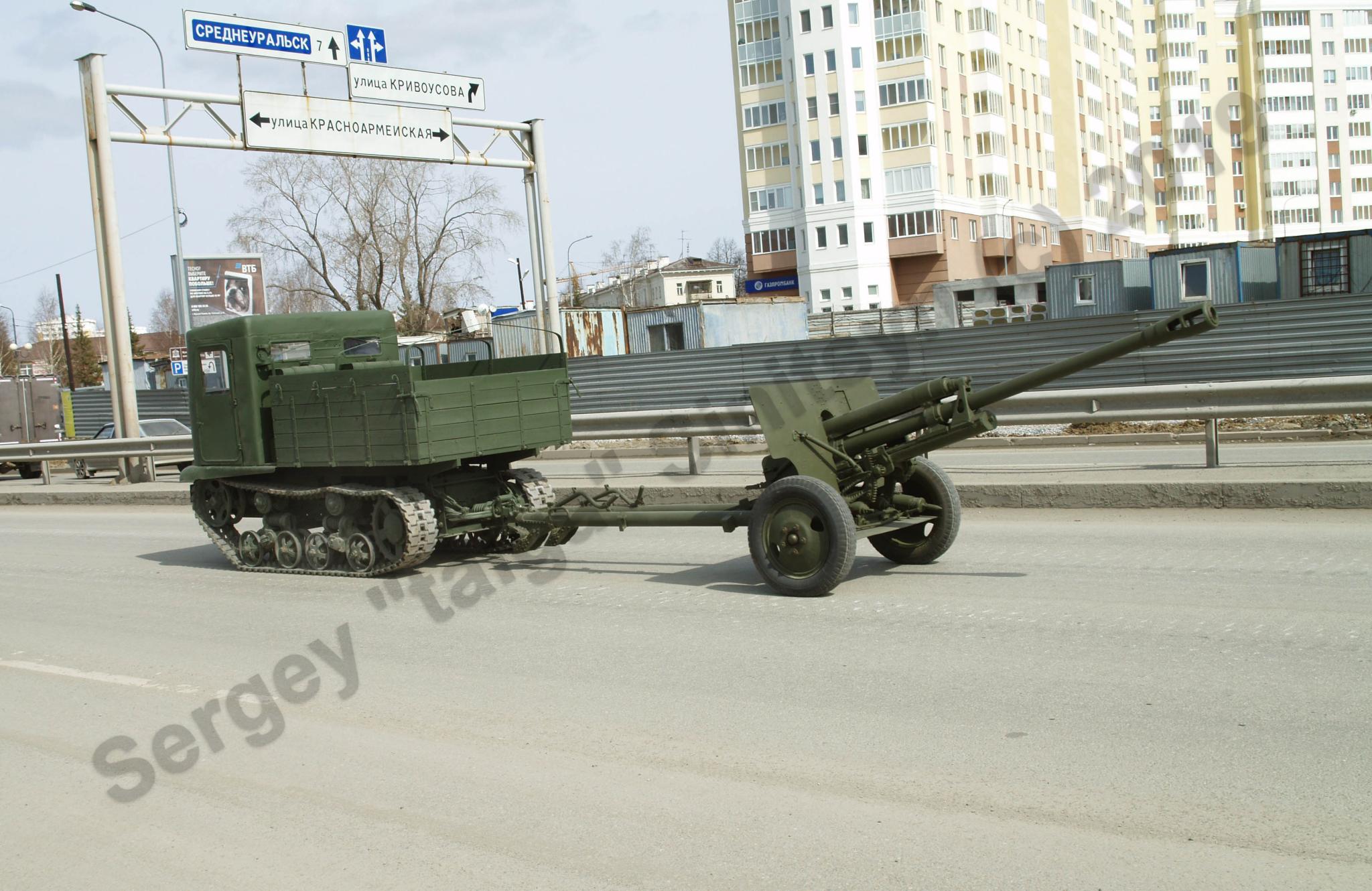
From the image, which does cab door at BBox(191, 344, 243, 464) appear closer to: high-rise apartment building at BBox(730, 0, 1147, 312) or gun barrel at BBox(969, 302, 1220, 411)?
gun barrel at BBox(969, 302, 1220, 411)

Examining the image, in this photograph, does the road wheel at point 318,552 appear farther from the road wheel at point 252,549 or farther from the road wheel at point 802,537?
the road wheel at point 802,537

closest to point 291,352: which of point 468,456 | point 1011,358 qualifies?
point 468,456

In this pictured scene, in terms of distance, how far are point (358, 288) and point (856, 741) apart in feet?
194

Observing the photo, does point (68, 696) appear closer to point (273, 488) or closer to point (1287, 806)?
point (273, 488)

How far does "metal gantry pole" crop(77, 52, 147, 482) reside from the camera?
796 inches

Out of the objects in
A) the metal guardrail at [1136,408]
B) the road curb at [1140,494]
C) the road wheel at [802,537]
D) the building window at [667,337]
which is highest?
the building window at [667,337]

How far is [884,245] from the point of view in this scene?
242ft

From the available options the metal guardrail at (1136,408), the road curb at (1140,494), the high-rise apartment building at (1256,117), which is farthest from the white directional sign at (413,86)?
the high-rise apartment building at (1256,117)

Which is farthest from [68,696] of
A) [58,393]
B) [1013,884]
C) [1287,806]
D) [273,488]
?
[58,393]

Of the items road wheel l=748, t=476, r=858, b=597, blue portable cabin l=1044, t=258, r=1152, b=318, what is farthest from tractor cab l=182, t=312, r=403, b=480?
blue portable cabin l=1044, t=258, r=1152, b=318

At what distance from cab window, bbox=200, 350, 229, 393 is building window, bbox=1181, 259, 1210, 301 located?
117 feet

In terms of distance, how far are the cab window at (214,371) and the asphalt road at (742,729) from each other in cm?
236

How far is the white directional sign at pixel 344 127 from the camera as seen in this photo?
68.5 feet

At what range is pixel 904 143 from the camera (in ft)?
240
